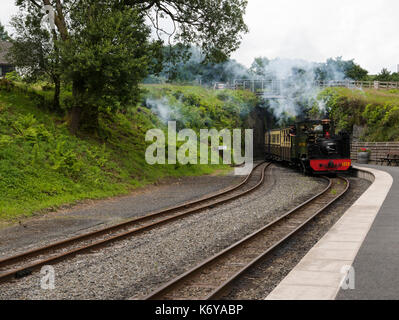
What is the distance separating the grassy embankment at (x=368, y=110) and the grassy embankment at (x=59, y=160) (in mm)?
17104

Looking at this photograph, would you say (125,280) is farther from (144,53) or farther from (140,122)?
(140,122)

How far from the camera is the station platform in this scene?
5.62 m

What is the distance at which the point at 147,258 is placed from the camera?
27.5 feet

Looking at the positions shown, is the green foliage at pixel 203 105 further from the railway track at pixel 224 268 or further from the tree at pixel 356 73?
the tree at pixel 356 73

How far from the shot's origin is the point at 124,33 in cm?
1878

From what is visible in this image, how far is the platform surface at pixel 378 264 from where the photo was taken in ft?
18.1

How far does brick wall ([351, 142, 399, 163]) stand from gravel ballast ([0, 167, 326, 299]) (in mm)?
22474

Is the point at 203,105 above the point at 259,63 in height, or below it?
below

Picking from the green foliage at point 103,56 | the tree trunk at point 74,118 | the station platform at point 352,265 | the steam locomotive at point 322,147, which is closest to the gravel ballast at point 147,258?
the station platform at point 352,265

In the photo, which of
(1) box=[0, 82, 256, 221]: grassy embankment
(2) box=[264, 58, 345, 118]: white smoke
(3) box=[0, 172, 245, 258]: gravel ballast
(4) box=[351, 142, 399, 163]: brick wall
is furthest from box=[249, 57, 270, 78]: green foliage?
(3) box=[0, 172, 245, 258]: gravel ballast

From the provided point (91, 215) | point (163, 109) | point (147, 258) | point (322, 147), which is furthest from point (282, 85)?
point (147, 258)

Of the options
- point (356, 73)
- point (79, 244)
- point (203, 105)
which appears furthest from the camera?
point (356, 73)

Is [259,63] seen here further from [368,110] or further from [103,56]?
[103,56]

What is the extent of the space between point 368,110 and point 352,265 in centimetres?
3659
